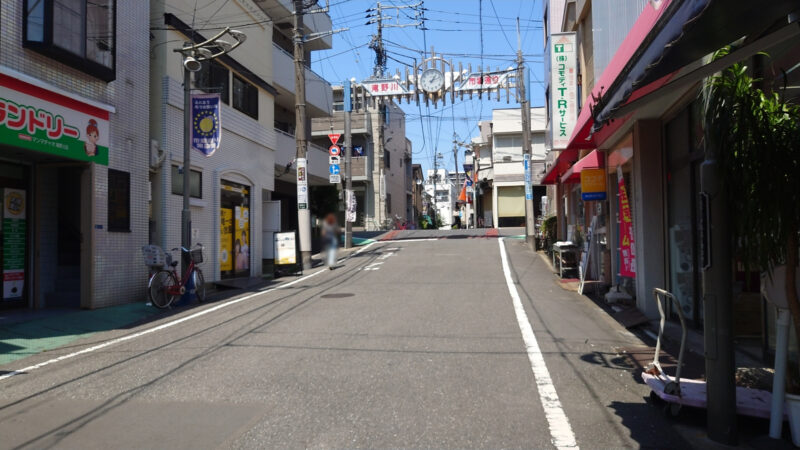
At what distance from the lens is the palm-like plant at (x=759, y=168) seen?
3.95m

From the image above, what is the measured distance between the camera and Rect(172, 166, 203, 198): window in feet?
45.2

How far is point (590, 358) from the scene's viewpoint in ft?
21.4

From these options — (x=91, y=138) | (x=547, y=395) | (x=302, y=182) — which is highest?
(x=91, y=138)

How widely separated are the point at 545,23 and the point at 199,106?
15.9 meters

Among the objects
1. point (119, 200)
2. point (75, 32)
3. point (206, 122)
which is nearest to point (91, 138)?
point (119, 200)

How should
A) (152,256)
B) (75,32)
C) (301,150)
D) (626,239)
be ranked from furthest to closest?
(301,150)
(152,256)
(626,239)
(75,32)

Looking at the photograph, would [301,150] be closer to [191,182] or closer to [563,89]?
[191,182]

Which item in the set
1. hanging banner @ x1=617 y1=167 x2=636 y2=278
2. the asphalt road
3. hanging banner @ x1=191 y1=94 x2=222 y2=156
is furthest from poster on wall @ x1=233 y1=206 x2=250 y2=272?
hanging banner @ x1=617 y1=167 x2=636 y2=278

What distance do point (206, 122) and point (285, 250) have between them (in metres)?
4.72

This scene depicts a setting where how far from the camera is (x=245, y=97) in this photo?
703 inches

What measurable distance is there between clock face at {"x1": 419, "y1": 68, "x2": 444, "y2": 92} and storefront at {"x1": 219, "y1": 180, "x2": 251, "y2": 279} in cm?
943

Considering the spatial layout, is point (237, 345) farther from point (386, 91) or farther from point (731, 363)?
point (386, 91)

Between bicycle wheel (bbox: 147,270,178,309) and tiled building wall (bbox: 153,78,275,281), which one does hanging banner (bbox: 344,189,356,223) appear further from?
bicycle wheel (bbox: 147,270,178,309)

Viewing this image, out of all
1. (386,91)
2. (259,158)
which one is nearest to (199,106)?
(259,158)
